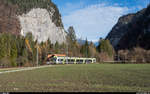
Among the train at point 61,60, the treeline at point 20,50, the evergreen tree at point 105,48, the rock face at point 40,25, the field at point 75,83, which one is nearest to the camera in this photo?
the field at point 75,83

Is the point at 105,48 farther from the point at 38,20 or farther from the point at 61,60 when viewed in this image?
the point at 61,60

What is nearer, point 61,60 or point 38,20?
point 61,60

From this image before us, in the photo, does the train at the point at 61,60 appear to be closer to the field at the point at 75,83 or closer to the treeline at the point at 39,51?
the treeline at the point at 39,51

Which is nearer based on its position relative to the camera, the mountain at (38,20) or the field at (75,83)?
the field at (75,83)

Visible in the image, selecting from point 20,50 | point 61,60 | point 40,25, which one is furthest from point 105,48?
point 20,50

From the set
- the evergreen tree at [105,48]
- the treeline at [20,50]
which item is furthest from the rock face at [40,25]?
the evergreen tree at [105,48]

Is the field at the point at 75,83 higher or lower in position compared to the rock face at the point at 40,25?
lower

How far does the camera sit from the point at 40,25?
83750 mm

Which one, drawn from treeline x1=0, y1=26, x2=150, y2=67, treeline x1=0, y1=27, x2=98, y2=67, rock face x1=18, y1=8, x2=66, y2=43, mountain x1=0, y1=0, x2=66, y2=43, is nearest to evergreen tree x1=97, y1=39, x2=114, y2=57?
treeline x1=0, y1=26, x2=150, y2=67

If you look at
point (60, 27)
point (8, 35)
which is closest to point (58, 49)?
point (60, 27)

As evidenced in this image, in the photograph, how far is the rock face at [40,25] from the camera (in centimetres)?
7762

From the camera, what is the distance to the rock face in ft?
255

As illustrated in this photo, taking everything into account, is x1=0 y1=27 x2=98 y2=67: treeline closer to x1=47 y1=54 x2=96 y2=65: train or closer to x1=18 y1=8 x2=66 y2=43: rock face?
x1=18 y1=8 x2=66 y2=43: rock face

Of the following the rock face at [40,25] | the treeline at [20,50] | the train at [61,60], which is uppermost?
the rock face at [40,25]
